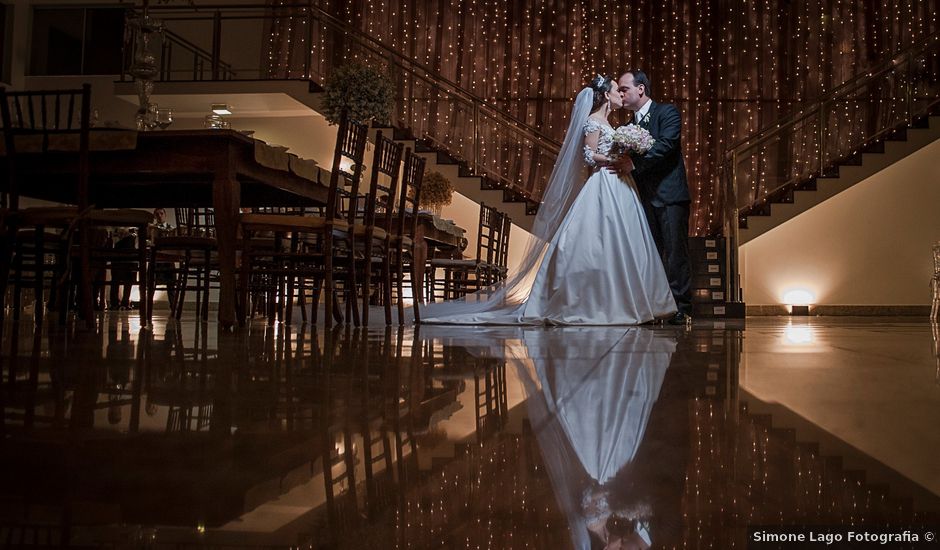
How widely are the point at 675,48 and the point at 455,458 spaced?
11751 mm

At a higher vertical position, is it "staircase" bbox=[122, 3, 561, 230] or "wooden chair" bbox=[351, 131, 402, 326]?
"staircase" bbox=[122, 3, 561, 230]

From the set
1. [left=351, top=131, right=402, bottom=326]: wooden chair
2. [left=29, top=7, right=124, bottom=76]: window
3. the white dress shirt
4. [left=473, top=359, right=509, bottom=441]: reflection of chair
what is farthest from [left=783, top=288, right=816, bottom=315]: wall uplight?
[left=29, top=7, right=124, bottom=76]: window

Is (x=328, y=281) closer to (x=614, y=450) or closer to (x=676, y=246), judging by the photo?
Answer: (x=676, y=246)

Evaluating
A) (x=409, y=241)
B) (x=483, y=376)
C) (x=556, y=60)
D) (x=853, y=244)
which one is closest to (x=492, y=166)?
(x=556, y=60)

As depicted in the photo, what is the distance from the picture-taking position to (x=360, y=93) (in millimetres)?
9055

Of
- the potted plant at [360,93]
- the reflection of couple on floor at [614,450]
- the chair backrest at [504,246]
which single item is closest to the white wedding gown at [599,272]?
the chair backrest at [504,246]

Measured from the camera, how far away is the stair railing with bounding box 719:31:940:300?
8.43 metres

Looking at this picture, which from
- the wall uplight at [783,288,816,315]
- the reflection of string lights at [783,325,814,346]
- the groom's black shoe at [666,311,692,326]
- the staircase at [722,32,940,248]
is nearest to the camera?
the reflection of string lights at [783,325,814,346]

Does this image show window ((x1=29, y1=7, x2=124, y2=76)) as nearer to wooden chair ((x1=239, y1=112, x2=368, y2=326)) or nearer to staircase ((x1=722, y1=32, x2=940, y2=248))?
→ staircase ((x1=722, y1=32, x2=940, y2=248))

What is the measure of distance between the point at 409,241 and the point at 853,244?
5730 millimetres

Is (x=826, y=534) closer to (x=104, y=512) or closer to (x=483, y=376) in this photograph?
(x=104, y=512)

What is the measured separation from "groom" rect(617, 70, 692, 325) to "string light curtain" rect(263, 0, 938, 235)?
5.94m

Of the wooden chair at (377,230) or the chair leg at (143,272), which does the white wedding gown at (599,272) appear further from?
the chair leg at (143,272)

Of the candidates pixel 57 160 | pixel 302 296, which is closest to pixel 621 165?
pixel 302 296
